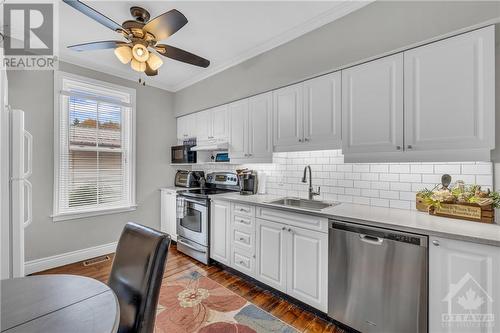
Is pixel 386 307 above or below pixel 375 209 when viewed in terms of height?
below

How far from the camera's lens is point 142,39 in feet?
6.35

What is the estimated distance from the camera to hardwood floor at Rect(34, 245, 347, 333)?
1946 mm

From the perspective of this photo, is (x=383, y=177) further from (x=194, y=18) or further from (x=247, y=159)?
(x=194, y=18)

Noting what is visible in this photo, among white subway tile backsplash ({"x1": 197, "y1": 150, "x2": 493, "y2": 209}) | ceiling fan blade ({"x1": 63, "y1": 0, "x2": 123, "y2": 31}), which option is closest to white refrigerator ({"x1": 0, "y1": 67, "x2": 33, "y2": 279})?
ceiling fan blade ({"x1": 63, "y1": 0, "x2": 123, "y2": 31})

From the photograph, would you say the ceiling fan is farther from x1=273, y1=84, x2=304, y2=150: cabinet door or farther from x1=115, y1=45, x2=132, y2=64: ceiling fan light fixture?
x1=273, y1=84, x2=304, y2=150: cabinet door

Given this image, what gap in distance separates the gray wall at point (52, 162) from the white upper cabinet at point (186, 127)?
0.47 feet

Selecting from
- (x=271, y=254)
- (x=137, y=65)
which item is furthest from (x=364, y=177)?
(x=137, y=65)

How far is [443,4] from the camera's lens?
161 centimetres

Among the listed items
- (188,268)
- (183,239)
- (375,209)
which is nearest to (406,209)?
(375,209)

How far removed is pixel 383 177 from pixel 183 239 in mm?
2765

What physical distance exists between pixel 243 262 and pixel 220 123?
6.40 ft

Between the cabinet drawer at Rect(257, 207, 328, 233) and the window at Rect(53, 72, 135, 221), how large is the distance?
246 centimetres

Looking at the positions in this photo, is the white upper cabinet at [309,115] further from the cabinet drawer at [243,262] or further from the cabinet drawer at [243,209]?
the cabinet drawer at [243,262]

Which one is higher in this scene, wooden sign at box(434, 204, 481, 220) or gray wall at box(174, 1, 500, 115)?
gray wall at box(174, 1, 500, 115)
